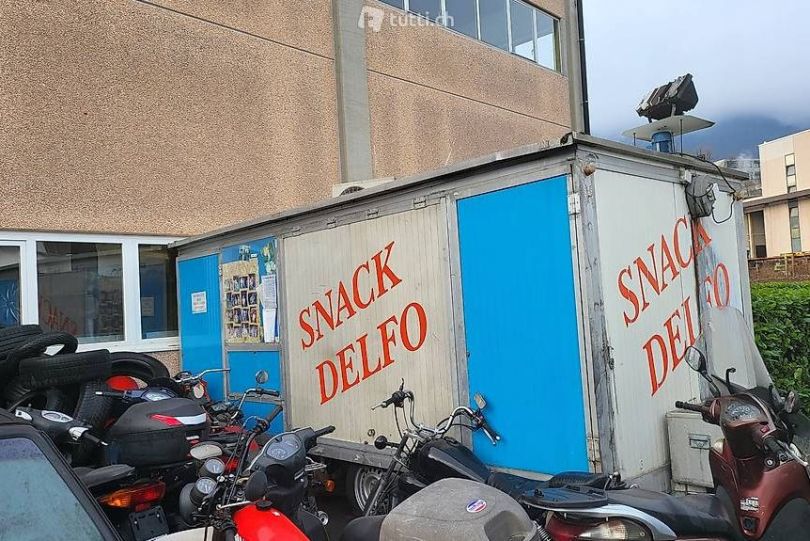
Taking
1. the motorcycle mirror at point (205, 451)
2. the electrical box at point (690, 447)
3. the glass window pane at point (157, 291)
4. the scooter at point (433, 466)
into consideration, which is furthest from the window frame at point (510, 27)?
the electrical box at point (690, 447)

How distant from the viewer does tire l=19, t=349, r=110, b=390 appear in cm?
505

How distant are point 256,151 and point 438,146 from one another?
12.9ft

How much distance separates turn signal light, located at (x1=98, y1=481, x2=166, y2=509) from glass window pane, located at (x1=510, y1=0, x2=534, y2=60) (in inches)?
469

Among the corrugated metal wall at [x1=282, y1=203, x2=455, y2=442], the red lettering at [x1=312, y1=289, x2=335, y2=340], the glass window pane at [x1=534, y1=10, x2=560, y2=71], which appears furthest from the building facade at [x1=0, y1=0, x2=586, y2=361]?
the glass window pane at [x1=534, y1=10, x2=560, y2=71]

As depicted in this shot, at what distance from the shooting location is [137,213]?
7746 mm

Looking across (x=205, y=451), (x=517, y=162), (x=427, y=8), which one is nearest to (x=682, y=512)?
(x=517, y=162)

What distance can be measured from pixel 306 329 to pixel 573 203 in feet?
9.62

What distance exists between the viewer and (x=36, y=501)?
7.29ft

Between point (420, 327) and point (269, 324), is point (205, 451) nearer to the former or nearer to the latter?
point (420, 327)

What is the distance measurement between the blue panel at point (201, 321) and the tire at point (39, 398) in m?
2.14

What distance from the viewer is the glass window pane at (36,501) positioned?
84.6 inches

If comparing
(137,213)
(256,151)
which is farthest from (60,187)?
(256,151)

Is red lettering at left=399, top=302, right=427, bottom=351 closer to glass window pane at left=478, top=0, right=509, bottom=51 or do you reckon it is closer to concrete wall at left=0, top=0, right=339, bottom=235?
concrete wall at left=0, top=0, right=339, bottom=235

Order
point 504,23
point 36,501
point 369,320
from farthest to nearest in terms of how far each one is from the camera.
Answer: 1. point 504,23
2. point 369,320
3. point 36,501
